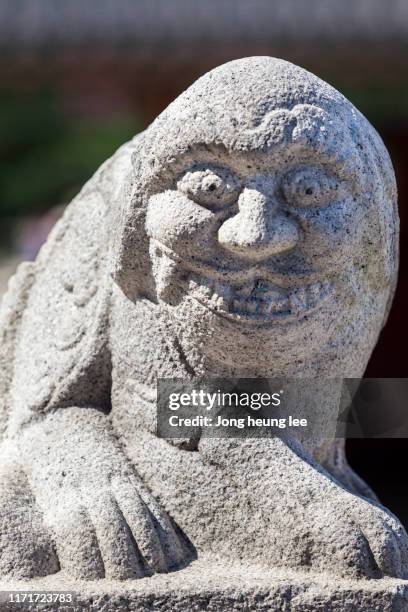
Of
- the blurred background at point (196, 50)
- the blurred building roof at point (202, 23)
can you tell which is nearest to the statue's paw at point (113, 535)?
the blurred background at point (196, 50)

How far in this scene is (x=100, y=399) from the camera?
6.85 ft

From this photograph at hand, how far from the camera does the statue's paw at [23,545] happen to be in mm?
1793

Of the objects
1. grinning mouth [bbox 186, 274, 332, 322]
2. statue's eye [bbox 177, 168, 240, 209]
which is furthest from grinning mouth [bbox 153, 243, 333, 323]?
statue's eye [bbox 177, 168, 240, 209]

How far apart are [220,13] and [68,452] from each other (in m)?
5.43

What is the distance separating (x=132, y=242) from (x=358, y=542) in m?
0.61

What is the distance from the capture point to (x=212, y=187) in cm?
176

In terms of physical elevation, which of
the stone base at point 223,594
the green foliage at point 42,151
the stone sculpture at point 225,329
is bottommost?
the stone base at point 223,594

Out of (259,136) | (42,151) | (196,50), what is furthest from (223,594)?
(42,151)

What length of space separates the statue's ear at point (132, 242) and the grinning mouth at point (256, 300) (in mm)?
149

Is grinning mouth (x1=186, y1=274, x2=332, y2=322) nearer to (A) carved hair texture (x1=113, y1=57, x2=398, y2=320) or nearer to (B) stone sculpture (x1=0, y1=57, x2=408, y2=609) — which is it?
(B) stone sculpture (x1=0, y1=57, x2=408, y2=609)

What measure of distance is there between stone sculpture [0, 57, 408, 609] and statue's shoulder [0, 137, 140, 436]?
0.4 inches

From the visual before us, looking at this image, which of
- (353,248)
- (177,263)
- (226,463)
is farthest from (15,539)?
(353,248)

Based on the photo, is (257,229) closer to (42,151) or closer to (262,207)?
(262,207)

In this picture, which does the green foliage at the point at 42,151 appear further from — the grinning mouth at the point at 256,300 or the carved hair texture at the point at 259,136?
the grinning mouth at the point at 256,300
